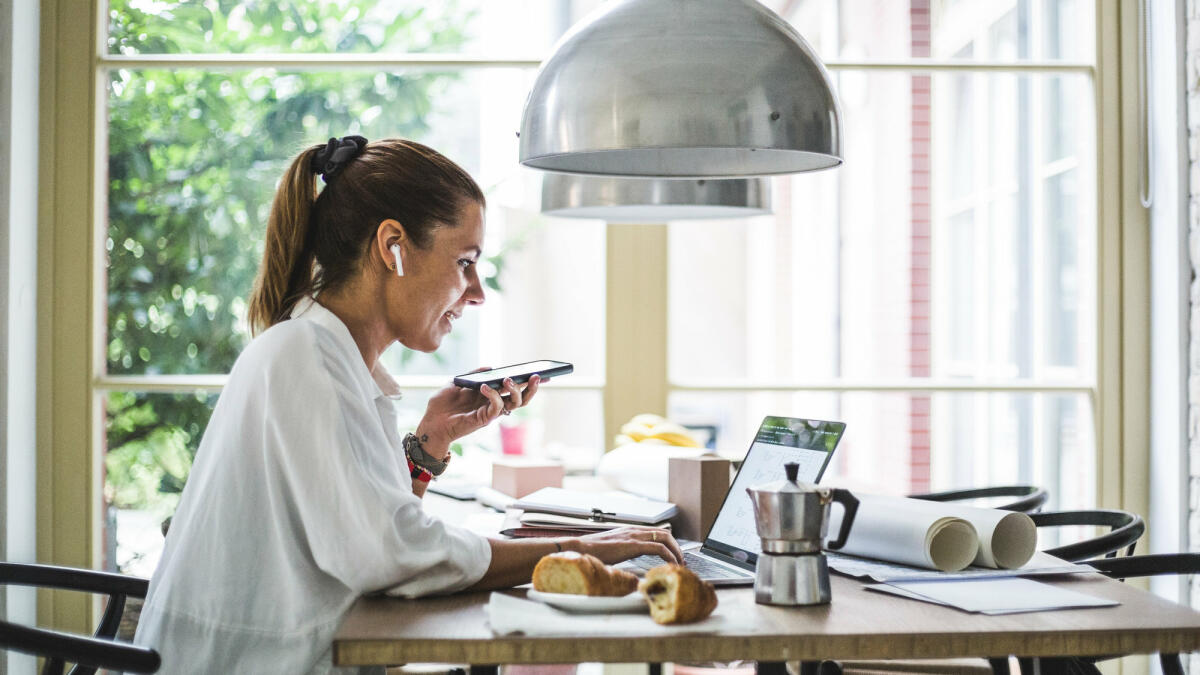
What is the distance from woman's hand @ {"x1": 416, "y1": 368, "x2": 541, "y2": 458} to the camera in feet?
6.93

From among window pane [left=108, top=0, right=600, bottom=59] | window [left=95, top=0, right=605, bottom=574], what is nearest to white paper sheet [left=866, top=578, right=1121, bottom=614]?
window [left=95, top=0, right=605, bottom=574]

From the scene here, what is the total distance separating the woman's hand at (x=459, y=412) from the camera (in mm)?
2113

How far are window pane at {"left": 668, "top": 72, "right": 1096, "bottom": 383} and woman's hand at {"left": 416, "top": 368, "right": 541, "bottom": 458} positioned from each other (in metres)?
1.24

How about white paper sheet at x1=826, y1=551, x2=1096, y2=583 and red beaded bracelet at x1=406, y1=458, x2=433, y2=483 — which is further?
red beaded bracelet at x1=406, y1=458, x2=433, y2=483

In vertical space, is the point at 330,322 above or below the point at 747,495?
above

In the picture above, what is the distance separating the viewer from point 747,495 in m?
1.77

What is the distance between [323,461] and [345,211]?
0.45m

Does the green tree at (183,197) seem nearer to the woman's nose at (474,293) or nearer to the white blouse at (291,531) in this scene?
the woman's nose at (474,293)

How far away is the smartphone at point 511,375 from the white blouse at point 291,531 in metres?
0.51

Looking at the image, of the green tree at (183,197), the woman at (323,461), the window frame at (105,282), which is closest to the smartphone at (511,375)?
the woman at (323,461)

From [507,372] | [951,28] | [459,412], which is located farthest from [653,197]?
[951,28]

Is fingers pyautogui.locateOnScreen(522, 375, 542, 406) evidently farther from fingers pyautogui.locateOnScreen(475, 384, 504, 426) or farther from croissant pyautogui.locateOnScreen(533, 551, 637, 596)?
croissant pyautogui.locateOnScreen(533, 551, 637, 596)

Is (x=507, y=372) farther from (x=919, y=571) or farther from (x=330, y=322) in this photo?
(x=919, y=571)

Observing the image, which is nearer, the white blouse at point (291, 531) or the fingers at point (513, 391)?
the white blouse at point (291, 531)
